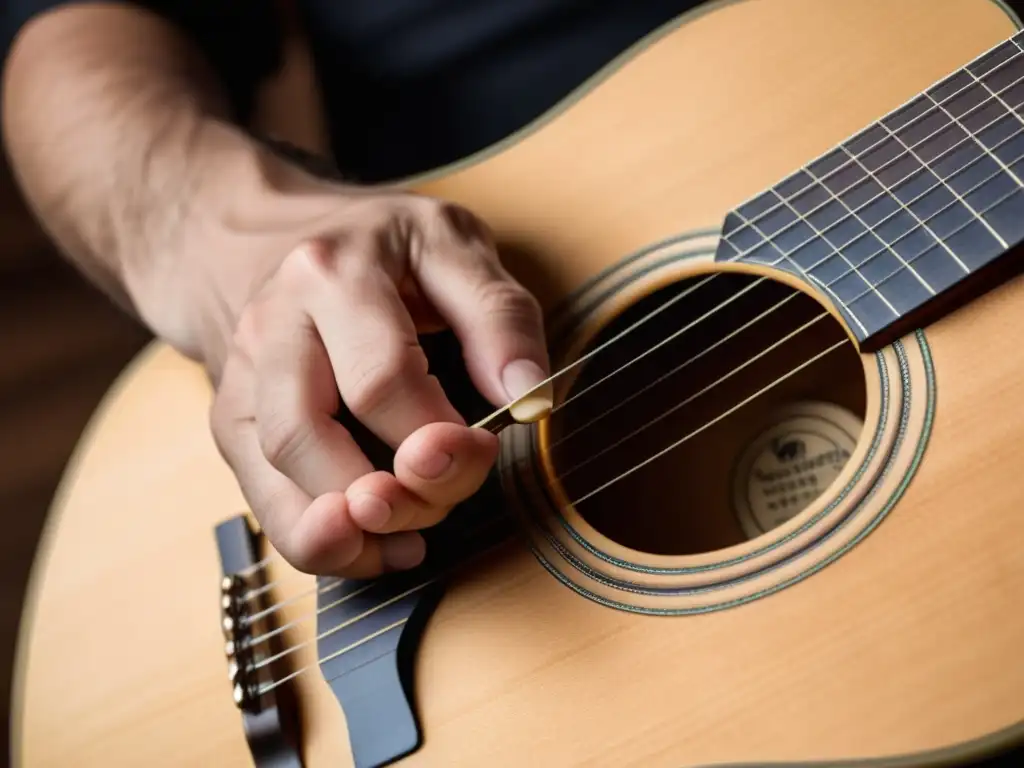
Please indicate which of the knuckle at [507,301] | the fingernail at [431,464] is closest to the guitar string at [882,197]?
the knuckle at [507,301]

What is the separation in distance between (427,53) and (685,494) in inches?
20.1

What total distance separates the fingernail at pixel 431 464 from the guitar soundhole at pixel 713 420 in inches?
6.3

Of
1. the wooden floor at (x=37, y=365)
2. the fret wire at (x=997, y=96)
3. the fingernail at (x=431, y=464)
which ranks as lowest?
the wooden floor at (x=37, y=365)

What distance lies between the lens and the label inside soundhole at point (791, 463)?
673 millimetres

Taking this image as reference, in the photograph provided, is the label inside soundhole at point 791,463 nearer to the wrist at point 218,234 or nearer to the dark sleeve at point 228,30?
the wrist at point 218,234

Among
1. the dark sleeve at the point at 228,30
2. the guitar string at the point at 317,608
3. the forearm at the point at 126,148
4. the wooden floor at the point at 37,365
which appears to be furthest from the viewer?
the wooden floor at the point at 37,365

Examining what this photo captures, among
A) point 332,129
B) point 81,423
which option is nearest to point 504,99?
point 332,129

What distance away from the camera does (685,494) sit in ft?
2.31

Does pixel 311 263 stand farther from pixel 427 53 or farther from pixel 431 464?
pixel 427 53

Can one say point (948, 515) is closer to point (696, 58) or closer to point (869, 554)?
point (869, 554)

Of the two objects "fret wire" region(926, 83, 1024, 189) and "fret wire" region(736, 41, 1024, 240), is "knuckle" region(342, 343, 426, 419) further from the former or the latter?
"fret wire" region(926, 83, 1024, 189)

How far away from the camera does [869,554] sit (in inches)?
19.7

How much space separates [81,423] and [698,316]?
1089mm

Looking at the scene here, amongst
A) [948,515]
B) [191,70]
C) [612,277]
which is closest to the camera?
[948,515]
